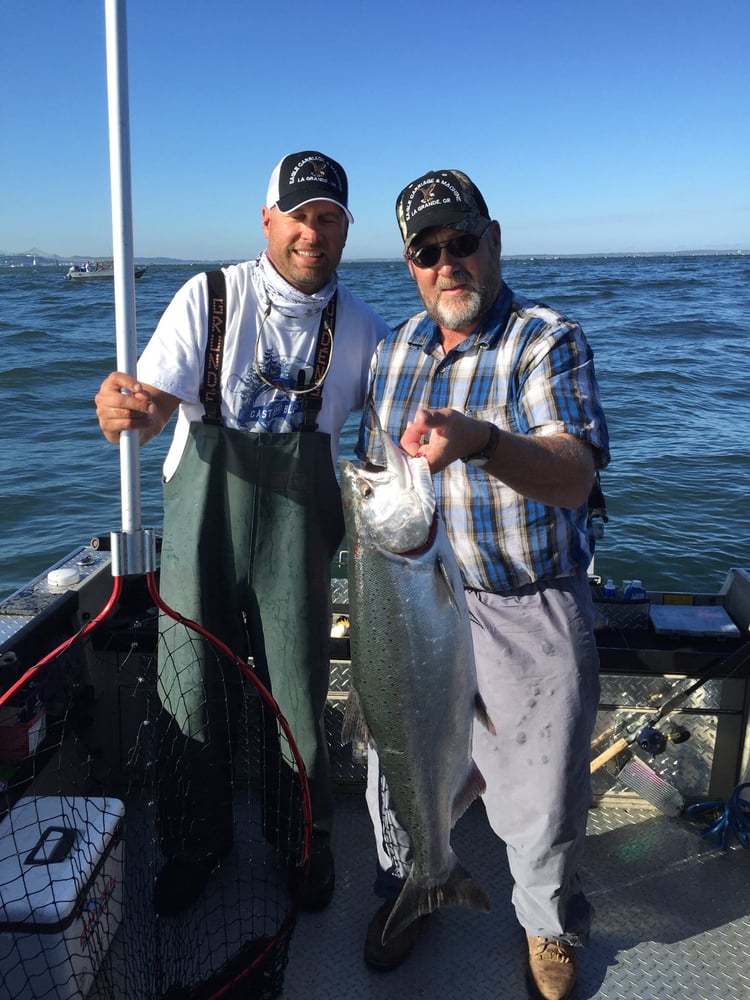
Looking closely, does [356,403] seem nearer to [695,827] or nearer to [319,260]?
[319,260]

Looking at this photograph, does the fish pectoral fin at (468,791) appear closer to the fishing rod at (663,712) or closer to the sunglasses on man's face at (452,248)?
the fishing rod at (663,712)

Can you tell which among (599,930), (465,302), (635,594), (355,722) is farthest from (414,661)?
(635,594)

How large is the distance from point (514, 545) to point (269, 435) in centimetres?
102

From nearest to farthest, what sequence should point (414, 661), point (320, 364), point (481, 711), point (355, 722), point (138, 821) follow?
1. point (414, 661)
2. point (481, 711)
3. point (355, 722)
4. point (320, 364)
5. point (138, 821)

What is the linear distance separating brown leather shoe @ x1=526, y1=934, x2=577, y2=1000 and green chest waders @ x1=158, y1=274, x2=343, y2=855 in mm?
1040

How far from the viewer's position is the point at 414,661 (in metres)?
2.53

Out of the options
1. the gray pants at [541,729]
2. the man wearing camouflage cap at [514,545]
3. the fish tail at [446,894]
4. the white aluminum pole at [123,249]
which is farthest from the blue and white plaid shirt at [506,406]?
the fish tail at [446,894]

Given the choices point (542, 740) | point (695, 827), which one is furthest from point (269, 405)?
point (695, 827)

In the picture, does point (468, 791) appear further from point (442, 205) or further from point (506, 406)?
point (442, 205)

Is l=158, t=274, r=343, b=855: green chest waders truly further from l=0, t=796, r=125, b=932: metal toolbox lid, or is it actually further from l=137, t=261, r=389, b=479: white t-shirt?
l=0, t=796, r=125, b=932: metal toolbox lid

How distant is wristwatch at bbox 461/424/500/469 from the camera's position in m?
2.41

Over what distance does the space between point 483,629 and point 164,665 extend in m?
1.37

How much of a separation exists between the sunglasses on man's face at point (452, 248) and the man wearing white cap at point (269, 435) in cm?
46

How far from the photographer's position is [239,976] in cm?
301
